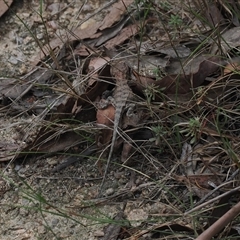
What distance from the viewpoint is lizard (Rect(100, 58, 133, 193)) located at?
245 centimetres

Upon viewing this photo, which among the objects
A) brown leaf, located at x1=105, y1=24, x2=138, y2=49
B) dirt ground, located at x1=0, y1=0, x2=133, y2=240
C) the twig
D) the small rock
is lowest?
the small rock

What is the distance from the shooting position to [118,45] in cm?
298

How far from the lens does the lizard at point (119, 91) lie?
2445 millimetres

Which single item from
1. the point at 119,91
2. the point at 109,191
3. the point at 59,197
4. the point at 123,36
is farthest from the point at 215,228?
the point at 123,36

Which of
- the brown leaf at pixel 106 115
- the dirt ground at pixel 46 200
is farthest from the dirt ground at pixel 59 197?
the brown leaf at pixel 106 115

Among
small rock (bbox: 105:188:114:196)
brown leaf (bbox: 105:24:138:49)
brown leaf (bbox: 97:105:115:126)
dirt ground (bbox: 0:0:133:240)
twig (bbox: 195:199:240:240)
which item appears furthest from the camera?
brown leaf (bbox: 105:24:138:49)

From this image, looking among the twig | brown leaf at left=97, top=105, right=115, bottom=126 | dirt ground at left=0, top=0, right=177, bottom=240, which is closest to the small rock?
dirt ground at left=0, top=0, right=177, bottom=240

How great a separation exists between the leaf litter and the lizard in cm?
3

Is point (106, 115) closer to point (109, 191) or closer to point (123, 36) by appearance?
point (109, 191)

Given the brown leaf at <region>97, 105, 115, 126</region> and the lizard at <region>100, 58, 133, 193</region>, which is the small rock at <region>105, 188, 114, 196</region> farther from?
the brown leaf at <region>97, 105, 115, 126</region>

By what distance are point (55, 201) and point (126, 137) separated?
0.41m

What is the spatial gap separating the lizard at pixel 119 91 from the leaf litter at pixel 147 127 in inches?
1.3

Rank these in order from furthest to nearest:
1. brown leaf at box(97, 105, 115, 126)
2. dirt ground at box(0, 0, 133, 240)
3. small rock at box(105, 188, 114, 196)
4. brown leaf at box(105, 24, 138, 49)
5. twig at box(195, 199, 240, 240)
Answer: brown leaf at box(105, 24, 138, 49) < brown leaf at box(97, 105, 115, 126) < small rock at box(105, 188, 114, 196) < dirt ground at box(0, 0, 133, 240) < twig at box(195, 199, 240, 240)

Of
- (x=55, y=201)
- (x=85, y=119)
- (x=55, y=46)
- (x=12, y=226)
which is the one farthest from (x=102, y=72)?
A: (x=12, y=226)
